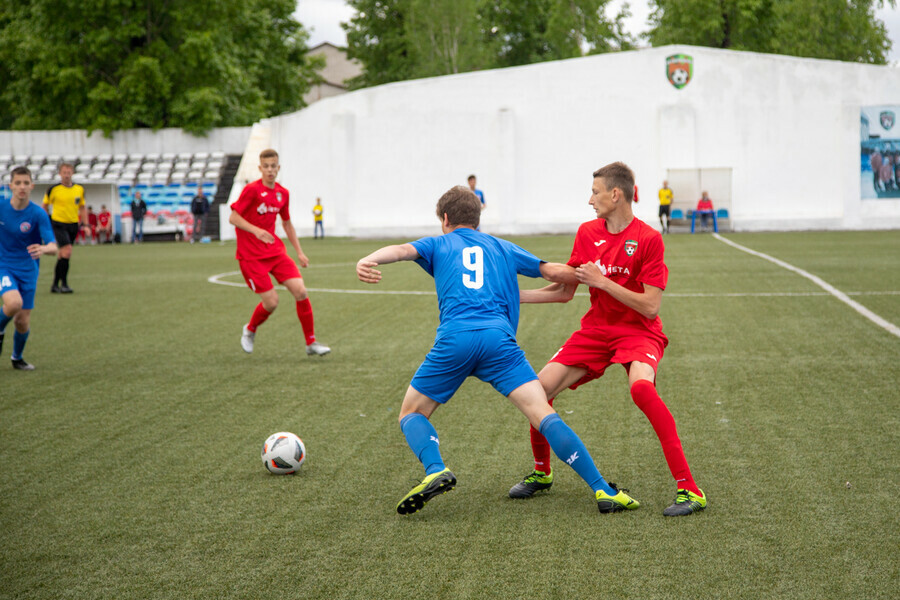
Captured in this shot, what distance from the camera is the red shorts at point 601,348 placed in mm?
4508

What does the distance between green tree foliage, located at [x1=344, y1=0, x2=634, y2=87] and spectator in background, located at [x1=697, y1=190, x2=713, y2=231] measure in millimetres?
19930

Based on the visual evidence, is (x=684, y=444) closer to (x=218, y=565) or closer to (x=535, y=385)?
(x=535, y=385)

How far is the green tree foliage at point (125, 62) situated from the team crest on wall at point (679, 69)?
20.6m

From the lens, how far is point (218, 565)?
3.70 metres

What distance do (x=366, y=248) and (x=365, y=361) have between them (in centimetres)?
1943

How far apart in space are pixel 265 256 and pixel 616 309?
5258 millimetres

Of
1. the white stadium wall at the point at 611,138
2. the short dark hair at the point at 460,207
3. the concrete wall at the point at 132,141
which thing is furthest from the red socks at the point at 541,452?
the concrete wall at the point at 132,141

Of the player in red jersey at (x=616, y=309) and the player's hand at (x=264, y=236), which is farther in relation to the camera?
the player's hand at (x=264, y=236)

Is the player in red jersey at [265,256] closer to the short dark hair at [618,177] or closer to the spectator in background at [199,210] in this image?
the short dark hair at [618,177]

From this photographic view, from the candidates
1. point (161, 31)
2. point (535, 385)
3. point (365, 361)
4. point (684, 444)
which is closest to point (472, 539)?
point (535, 385)

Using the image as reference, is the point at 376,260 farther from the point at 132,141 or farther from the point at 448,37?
the point at 448,37

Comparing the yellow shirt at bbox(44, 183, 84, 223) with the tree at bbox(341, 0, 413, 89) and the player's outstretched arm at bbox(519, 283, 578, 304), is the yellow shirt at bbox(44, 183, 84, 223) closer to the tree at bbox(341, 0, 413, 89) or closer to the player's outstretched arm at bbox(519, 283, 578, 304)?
the player's outstretched arm at bbox(519, 283, 578, 304)

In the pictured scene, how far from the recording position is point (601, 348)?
4.61 meters

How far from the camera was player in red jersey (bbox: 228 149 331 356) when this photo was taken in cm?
898
